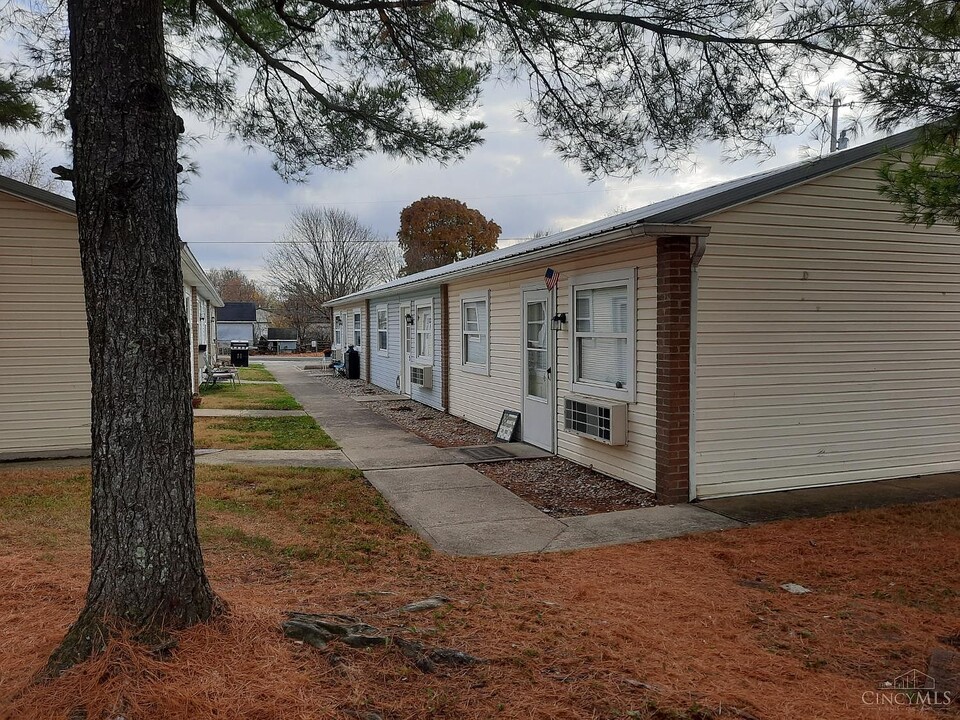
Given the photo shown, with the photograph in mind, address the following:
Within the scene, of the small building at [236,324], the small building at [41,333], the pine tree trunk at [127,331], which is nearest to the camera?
the pine tree trunk at [127,331]

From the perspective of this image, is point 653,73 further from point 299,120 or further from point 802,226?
A: point 299,120

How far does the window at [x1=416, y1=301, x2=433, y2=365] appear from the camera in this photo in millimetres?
14289

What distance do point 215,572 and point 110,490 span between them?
1.66 meters

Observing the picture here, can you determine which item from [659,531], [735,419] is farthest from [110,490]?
[735,419]

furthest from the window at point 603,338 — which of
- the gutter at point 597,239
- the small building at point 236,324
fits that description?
the small building at point 236,324

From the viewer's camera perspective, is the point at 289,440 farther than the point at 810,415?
Yes

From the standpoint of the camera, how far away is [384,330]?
18641 millimetres

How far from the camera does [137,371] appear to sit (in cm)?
282

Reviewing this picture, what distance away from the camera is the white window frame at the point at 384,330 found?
1798cm

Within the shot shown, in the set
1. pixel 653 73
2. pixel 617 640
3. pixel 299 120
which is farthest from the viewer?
pixel 299 120

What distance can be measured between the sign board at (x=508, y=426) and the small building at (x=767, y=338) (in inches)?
64.0

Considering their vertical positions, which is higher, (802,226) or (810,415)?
(802,226)

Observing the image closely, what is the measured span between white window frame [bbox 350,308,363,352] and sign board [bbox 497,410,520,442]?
12127mm

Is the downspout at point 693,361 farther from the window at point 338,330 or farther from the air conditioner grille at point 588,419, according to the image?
the window at point 338,330
